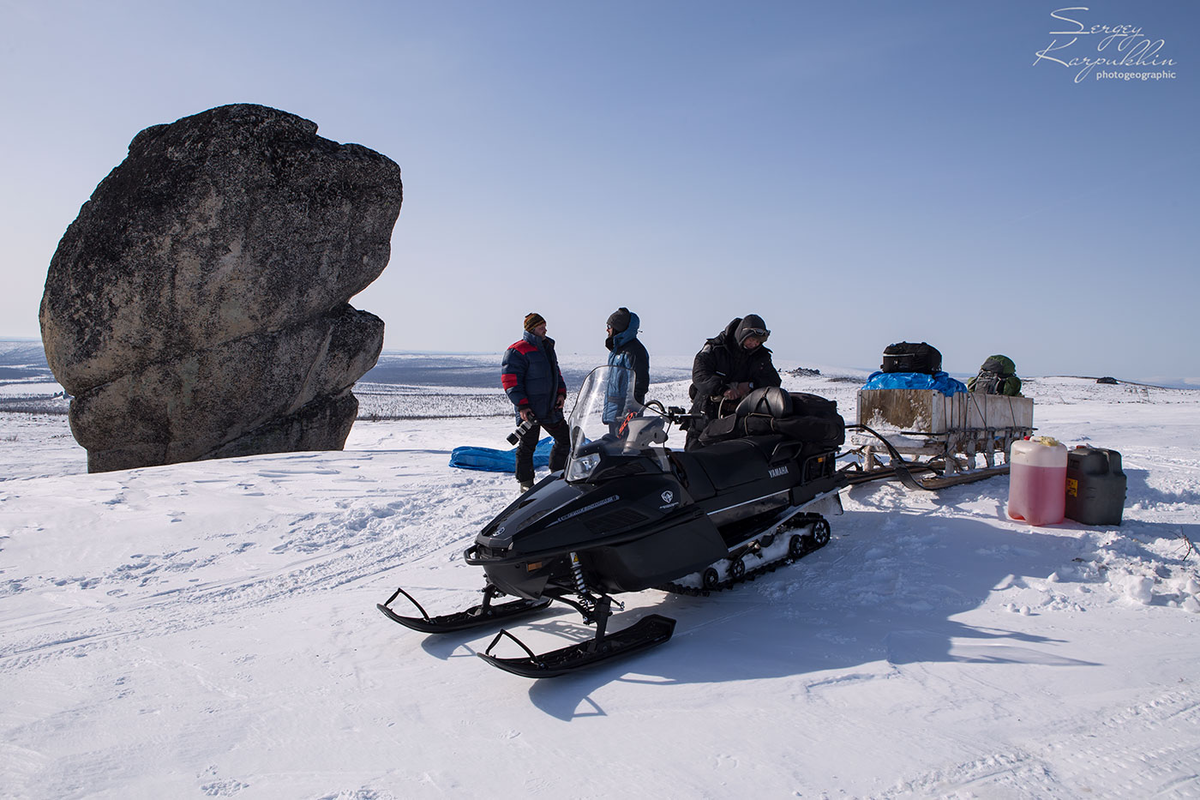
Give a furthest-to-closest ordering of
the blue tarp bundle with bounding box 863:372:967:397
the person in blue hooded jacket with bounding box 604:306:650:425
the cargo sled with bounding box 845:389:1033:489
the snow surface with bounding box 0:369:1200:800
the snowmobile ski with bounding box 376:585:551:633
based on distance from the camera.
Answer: the blue tarp bundle with bounding box 863:372:967:397 < the cargo sled with bounding box 845:389:1033:489 < the person in blue hooded jacket with bounding box 604:306:650:425 < the snowmobile ski with bounding box 376:585:551:633 < the snow surface with bounding box 0:369:1200:800

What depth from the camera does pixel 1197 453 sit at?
8.88 m

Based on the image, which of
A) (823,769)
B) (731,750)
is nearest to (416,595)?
(731,750)

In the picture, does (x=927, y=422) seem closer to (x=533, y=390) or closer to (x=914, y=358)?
(x=914, y=358)

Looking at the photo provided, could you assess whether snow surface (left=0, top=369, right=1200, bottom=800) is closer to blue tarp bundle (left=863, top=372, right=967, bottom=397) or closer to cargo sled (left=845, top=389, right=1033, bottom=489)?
cargo sled (left=845, top=389, right=1033, bottom=489)

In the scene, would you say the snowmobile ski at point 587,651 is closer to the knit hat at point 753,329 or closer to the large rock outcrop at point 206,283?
the knit hat at point 753,329

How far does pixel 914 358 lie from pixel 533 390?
12.4 ft

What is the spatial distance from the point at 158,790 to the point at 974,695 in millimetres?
3048

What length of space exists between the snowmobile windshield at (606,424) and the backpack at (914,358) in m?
4.32

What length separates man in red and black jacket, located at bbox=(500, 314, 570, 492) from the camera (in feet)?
21.9

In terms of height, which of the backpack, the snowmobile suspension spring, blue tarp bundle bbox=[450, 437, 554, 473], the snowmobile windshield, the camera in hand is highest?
the backpack

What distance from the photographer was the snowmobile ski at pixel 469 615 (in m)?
3.74

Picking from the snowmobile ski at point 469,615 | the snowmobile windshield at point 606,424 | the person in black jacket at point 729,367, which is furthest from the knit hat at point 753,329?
the snowmobile ski at point 469,615

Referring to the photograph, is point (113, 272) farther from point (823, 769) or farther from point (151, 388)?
point (823, 769)

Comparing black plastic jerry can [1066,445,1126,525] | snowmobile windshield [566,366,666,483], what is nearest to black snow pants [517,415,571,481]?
snowmobile windshield [566,366,666,483]
